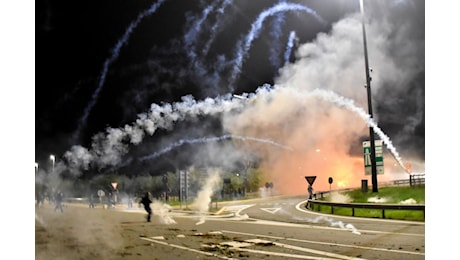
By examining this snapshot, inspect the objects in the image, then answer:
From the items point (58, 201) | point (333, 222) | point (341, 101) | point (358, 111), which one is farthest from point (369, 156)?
point (58, 201)

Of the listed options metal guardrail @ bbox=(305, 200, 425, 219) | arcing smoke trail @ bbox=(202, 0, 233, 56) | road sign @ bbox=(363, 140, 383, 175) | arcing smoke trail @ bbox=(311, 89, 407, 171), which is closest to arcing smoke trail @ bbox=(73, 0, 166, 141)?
arcing smoke trail @ bbox=(202, 0, 233, 56)

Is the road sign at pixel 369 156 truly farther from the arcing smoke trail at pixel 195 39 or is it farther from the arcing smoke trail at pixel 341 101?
the arcing smoke trail at pixel 195 39

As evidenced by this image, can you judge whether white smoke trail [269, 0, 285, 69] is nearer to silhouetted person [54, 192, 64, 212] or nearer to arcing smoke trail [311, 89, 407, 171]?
arcing smoke trail [311, 89, 407, 171]

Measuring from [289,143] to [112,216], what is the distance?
2020mm

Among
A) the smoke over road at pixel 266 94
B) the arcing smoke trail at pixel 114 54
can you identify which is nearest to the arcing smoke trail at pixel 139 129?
the smoke over road at pixel 266 94

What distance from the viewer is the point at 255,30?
16.7 ft

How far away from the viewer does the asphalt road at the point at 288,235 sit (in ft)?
15.2

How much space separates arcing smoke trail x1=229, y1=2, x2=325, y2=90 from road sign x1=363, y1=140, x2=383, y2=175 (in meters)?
1.55

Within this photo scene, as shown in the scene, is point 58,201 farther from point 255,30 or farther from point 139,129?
point 255,30

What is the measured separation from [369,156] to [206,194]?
1.75 m

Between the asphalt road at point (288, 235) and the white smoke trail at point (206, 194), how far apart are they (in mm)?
67

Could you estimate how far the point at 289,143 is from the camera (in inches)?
193
